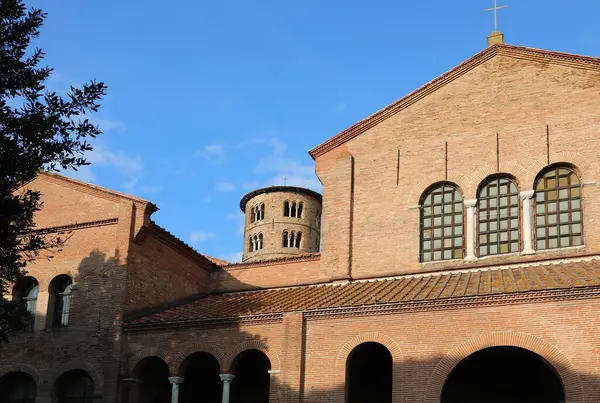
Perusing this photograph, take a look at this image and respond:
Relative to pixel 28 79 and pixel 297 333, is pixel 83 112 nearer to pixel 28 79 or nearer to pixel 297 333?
pixel 28 79

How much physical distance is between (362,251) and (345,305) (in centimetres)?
433

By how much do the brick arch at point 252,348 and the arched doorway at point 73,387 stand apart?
4.23 m

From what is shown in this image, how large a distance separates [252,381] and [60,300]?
6.03 m

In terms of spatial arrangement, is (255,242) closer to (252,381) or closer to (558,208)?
(252,381)

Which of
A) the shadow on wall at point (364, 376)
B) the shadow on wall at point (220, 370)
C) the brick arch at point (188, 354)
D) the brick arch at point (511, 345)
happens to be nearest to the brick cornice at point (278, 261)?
the shadow on wall at point (220, 370)

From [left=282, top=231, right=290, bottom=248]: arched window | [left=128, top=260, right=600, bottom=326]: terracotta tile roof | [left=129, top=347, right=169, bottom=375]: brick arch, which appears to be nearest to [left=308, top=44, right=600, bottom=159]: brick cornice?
[left=128, top=260, right=600, bottom=326]: terracotta tile roof

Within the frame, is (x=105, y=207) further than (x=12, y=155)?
Yes

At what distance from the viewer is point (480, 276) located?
71.7 feet

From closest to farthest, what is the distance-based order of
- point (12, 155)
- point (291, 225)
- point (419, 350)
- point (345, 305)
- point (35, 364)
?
point (12, 155) → point (419, 350) → point (345, 305) → point (35, 364) → point (291, 225)

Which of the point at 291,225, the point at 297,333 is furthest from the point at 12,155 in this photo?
the point at 291,225

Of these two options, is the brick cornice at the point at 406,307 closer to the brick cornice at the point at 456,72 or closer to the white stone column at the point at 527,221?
the white stone column at the point at 527,221

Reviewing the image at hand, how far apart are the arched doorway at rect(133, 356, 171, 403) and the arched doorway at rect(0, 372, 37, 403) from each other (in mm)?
3250

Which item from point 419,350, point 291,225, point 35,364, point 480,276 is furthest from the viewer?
point 291,225

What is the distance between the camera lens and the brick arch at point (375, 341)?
1925 cm
